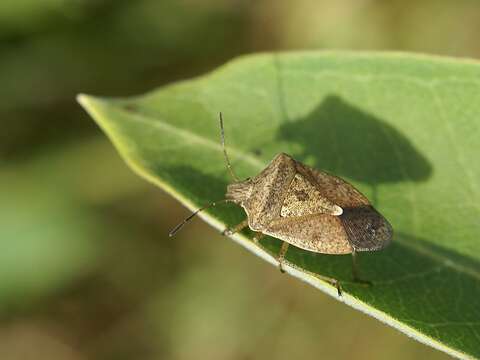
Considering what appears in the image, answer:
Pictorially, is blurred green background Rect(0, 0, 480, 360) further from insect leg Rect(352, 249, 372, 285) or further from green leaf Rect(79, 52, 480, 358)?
green leaf Rect(79, 52, 480, 358)

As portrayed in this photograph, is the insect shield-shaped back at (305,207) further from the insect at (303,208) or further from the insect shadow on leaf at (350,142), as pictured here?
the insect shadow on leaf at (350,142)

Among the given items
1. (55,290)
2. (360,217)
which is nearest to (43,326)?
(55,290)

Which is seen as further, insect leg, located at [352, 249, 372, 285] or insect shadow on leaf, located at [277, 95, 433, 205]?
insect shadow on leaf, located at [277, 95, 433, 205]

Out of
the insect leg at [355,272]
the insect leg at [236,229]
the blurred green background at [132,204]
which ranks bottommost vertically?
the blurred green background at [132,204]

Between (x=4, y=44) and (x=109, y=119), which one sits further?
(x=4, y=44)

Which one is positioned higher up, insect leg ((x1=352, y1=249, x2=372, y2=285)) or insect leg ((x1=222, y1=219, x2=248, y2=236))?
insect leg ((x1=222, y1=219, x2=248, y2=236))

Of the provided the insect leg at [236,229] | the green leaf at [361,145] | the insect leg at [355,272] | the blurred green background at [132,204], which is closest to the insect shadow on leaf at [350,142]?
the green leaf at [361,145]

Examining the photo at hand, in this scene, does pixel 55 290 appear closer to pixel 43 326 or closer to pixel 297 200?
pixel 43 326

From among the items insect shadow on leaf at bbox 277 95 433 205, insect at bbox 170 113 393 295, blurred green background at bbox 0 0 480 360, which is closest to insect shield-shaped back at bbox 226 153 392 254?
insect at bbox 170 113 393 295
